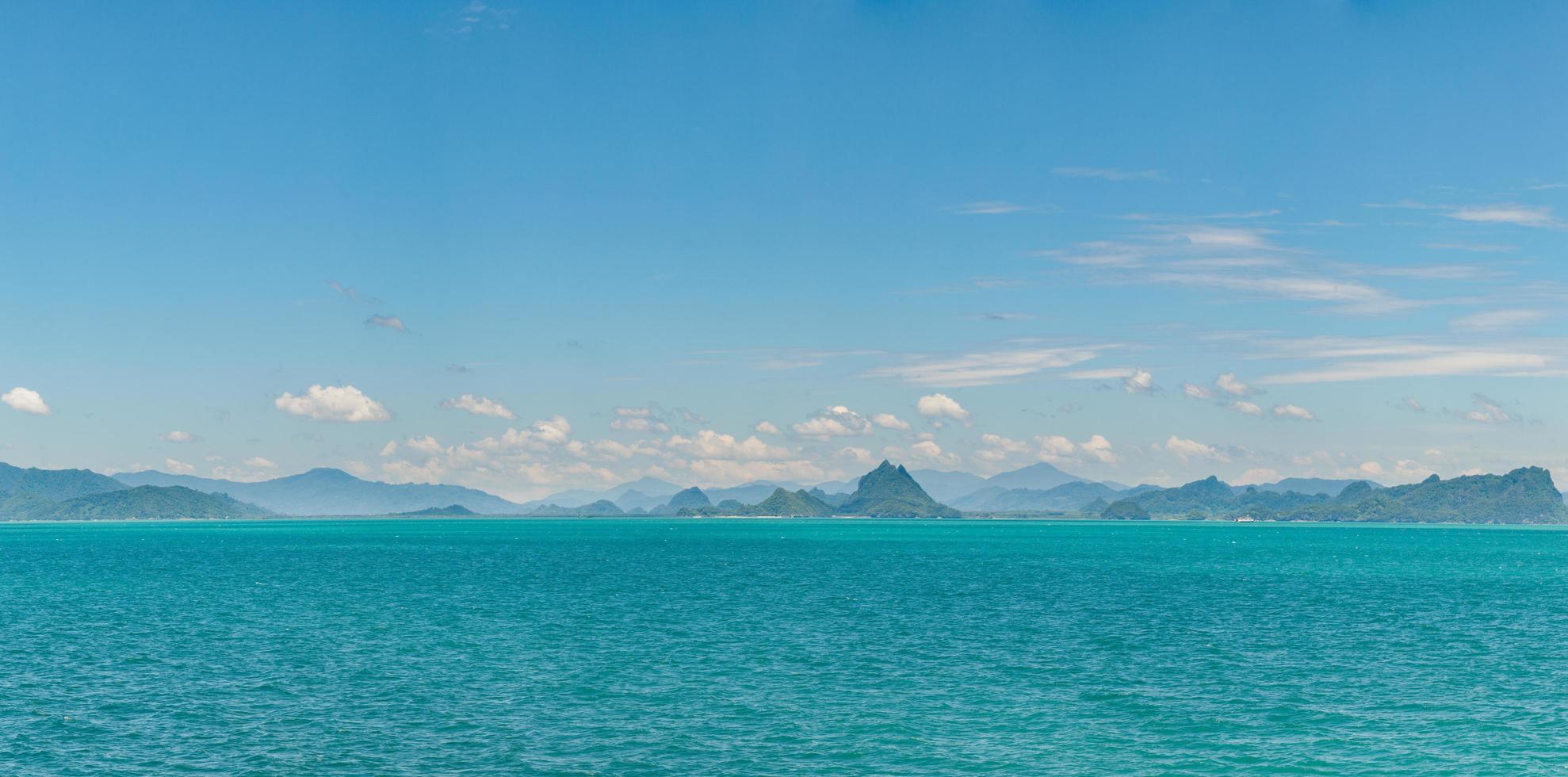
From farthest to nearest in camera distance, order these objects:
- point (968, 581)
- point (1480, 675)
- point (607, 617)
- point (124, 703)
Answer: point (968, 581)
point (607, 617)
point (1480, 675)
point (124, 703)

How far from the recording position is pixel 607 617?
10756cm

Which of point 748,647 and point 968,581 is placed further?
point 968,581

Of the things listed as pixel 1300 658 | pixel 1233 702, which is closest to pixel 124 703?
pixel 1233 702

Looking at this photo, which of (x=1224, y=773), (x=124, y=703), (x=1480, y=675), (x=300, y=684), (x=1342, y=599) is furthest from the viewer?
(x=1342, y=599)

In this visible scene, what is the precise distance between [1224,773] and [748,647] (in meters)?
42.0

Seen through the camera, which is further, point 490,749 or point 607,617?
point 607,617

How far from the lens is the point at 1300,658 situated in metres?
81.8

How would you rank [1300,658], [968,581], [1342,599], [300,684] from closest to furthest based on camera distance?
[300,684], [1300,658], [1342,599], [968,581]

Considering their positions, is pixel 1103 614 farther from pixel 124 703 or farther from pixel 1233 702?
pixel 124 703

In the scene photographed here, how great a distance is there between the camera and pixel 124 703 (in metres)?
65.2

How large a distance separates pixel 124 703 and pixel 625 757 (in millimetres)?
32836

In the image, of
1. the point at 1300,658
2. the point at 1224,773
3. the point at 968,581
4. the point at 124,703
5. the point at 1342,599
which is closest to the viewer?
the point at 1224,773

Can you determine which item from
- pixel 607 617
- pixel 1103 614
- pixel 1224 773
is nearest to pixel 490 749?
pixel 1224 773

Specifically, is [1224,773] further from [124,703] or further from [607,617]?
[607,617]
